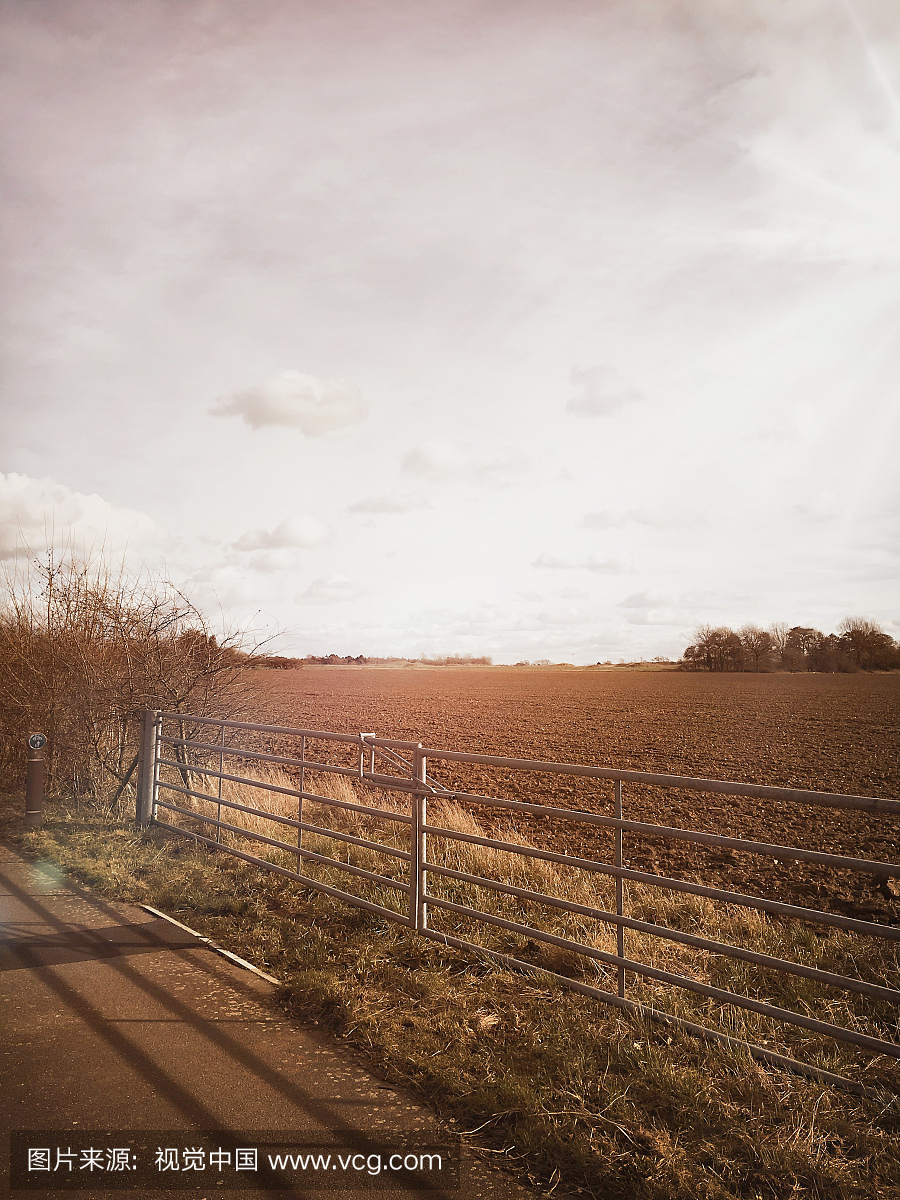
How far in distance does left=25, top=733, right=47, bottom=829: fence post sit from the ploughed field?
125 inches

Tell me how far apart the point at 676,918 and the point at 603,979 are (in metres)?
2.41

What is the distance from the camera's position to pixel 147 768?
335 inches

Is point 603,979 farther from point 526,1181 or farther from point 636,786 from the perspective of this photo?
point 636,786

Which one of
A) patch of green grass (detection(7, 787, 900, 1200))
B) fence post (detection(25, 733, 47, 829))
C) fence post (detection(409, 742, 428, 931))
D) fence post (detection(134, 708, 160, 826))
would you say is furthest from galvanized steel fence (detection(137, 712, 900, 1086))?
fence post (detection(25, 733, 47, 829))

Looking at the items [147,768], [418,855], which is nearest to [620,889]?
[418,855]

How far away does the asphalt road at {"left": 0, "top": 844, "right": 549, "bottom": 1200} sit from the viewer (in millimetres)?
2660

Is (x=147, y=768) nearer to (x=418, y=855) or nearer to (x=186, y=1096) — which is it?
(x=418, y=855)

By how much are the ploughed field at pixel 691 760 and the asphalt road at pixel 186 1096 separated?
6972 millimetres

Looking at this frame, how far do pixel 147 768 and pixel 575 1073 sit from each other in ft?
21.5

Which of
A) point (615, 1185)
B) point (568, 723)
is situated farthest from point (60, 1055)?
point (568, 723)

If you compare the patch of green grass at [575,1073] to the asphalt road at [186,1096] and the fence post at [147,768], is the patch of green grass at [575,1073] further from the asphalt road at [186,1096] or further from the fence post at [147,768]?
the fence post at [147,768]

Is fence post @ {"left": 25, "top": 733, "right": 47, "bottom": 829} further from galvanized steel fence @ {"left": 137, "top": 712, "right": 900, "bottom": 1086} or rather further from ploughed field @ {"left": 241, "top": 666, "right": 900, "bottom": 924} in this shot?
ploughed field @ {"left": 241, "top": 666, "right": 900, "bottom": 924}

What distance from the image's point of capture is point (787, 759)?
24531mm

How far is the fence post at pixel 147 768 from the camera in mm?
8430
